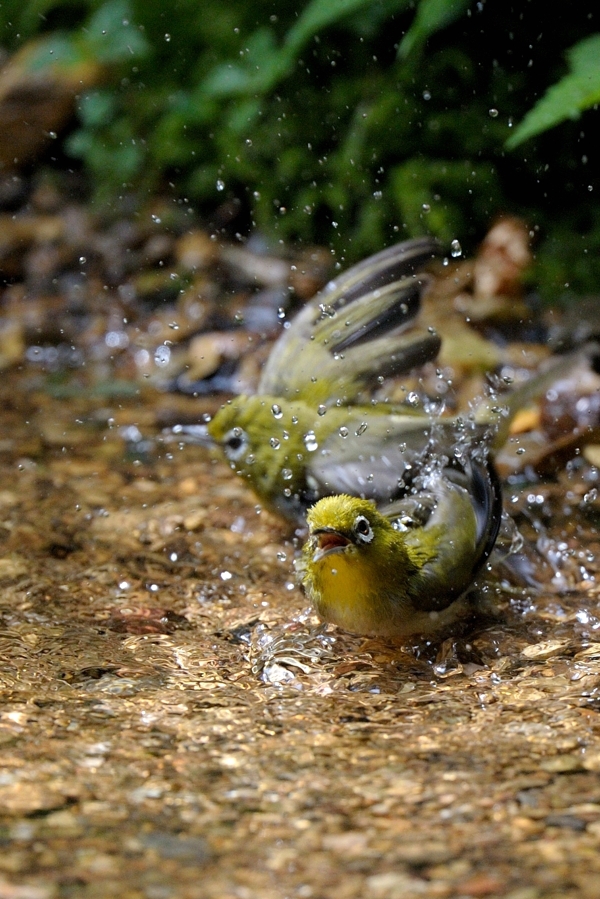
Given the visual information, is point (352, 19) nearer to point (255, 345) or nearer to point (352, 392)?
point (255, 345)

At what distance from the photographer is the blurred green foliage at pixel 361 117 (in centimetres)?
721

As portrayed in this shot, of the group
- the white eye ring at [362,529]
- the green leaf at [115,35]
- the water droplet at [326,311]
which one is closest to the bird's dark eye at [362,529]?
the white eye ring at [362,529]

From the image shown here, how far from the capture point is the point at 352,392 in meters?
5.50

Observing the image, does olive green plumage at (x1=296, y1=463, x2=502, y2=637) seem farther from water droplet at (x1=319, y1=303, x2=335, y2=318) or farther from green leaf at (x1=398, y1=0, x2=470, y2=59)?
green leaf at (x1=398, y1=0, x2=470, y2=59)

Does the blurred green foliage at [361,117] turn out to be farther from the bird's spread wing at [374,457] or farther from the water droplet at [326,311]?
the bird's spread wing at [374,457]

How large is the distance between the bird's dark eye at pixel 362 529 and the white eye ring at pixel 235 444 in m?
1.74

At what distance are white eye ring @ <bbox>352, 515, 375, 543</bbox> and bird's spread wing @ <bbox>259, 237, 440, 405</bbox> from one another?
186cm

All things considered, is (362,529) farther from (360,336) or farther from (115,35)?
→ (115,35)

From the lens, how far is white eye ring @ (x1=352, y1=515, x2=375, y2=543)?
362 cm

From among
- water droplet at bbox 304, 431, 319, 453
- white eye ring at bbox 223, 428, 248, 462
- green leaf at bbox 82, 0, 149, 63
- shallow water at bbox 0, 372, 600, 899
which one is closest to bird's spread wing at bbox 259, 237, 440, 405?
water droplet at bbox 304, 431, 319, 453

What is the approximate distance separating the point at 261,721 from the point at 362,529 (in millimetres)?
798

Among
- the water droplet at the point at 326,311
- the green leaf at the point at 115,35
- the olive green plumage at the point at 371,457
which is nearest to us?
the olive green plumage at the point at 371,457

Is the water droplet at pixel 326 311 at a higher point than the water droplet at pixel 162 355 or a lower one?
lower

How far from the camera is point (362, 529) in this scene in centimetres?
365
